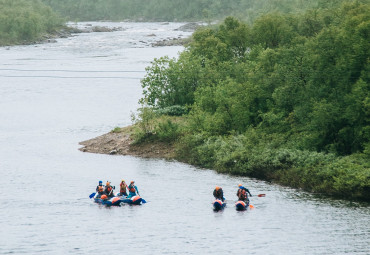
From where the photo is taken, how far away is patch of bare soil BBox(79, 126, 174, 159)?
66062mm

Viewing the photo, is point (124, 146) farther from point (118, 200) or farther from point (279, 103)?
point (118, 200)

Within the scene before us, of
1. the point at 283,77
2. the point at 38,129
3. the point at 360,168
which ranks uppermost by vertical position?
the point at 283,77

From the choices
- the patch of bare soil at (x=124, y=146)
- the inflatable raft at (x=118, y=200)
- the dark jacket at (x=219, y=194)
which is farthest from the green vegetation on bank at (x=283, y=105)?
the inflatable raft at (x=118, y=200)

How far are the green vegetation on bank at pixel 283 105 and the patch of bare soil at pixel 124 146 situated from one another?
4.23 feet

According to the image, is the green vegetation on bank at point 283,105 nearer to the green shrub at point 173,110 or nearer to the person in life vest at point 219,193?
the green shrub at point 173,110

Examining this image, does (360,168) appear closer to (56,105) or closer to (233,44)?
(233,44)

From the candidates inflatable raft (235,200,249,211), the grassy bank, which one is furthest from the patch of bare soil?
inflatable raft (235,200,249,211)

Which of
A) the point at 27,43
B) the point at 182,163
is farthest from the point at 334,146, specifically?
the point at 27,43

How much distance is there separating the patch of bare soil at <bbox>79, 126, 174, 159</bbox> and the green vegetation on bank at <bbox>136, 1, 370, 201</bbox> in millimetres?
1289

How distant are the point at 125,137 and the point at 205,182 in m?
20.6

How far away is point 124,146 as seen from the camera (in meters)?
69.5

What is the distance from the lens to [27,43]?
18788 cm

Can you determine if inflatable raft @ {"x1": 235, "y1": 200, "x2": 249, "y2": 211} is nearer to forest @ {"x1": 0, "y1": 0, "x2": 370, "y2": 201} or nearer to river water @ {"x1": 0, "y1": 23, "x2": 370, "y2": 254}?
river water @ {"x1": 0, "y1": 23, "x2": 370, "y2": 254}

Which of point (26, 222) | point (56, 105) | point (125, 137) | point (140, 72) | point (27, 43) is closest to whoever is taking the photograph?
point (26, 222)
